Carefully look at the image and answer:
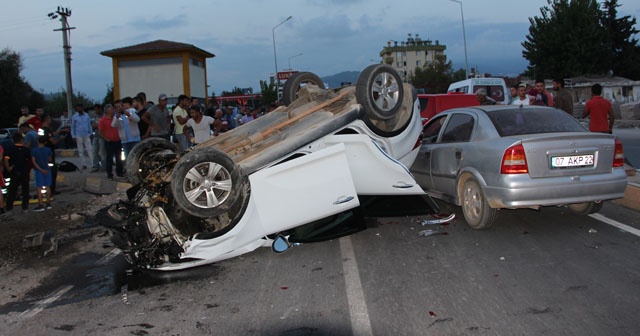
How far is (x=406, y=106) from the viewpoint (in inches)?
260

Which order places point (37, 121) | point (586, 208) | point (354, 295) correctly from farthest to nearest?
1. point (37, 121)
2. point (586, 208)
3. point (354, 295)

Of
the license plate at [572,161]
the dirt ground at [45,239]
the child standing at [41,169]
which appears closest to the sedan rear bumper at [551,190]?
the license plate at [572,161]

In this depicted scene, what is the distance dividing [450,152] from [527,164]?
1327 mm

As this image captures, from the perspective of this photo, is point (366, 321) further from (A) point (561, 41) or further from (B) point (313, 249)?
(A) point (561, 41)

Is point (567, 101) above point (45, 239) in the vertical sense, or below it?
above

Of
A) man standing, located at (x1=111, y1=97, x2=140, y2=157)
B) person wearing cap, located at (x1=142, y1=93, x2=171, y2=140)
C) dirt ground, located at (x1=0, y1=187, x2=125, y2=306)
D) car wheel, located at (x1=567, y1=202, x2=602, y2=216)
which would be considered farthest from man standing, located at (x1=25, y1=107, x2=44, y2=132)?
car wheel, located at (x1=567, y1=202, x2=602, y2=216)

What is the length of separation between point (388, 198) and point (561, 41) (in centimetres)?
5450

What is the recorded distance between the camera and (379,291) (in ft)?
14.3

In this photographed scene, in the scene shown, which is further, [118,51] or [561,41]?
[561,41]

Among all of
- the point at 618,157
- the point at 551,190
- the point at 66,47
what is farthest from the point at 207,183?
the point at 66,47

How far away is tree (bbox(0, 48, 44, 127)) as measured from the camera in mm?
41625

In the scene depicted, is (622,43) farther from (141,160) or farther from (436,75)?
(141,160)

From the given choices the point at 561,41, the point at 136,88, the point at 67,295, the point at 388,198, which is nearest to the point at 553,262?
the point at 388,198

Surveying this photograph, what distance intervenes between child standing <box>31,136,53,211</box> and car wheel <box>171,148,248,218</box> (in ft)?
18.6
